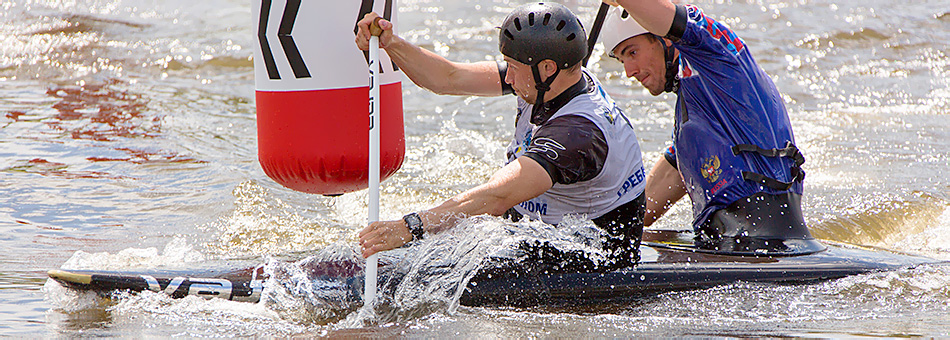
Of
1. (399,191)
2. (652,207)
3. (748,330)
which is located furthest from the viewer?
(399,191)

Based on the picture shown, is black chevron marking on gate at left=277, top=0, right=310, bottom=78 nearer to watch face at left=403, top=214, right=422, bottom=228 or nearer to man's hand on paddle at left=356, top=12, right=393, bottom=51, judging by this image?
man's hand on paddle at left=356, top=12, right=393, bottom=51

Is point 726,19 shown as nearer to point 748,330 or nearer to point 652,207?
point 652,207

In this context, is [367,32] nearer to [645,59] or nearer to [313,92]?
[313,92]

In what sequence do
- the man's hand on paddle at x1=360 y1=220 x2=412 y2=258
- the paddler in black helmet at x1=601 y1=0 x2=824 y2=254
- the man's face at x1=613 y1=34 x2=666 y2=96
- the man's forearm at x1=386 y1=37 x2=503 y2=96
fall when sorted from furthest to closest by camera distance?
the man's face at x1=613 y1=34 x2=666 y2=96, the paddler in black helmet at x1=601 y1=0 x2=824 y2=254, the man's forearm at x1=386 y1=37 x2=503 y2=96, the man's hand on paddle at x1=360 y1=220 x2=412 y2=258

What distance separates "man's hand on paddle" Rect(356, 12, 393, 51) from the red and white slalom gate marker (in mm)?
43

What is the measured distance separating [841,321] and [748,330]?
414 millimetres

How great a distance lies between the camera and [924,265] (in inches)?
150

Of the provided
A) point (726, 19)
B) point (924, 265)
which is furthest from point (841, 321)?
point (726, 19)

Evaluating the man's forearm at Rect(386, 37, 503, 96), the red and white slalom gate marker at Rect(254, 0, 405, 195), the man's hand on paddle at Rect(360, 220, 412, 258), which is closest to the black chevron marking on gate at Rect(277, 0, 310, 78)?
the red and white slalom gate marker at Rect(254, 0, 405, 195)

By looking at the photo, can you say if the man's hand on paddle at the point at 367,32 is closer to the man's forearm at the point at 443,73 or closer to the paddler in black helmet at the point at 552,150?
the paddler in black helmet at the point at 552,150

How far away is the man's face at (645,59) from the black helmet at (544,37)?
0.93 m

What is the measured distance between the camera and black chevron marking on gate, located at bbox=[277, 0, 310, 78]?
2.99 m

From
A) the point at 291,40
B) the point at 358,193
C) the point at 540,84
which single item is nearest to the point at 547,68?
the point at 540,84

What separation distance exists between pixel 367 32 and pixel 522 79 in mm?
615
